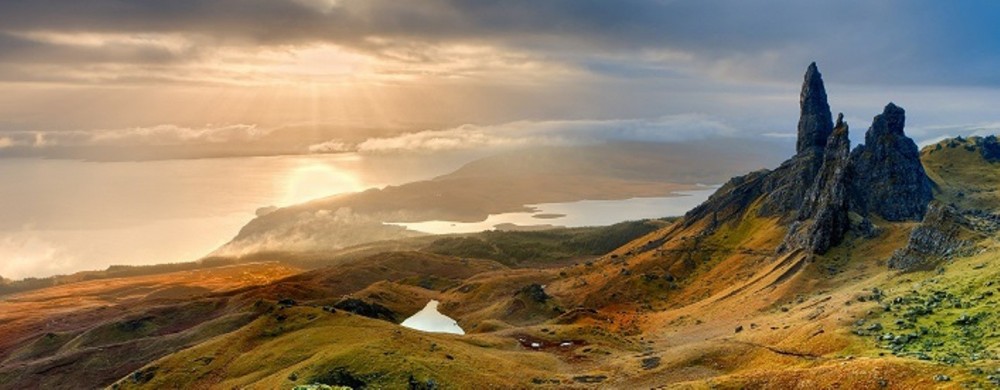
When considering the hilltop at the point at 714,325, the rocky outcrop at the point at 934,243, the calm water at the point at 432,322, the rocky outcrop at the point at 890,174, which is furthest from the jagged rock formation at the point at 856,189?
the calm water at the point at 432,322

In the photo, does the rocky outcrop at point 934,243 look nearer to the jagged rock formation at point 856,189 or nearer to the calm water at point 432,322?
the jagged rock formation at point 856,189

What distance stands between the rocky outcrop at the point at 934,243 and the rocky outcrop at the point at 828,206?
92.5ft

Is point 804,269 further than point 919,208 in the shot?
No

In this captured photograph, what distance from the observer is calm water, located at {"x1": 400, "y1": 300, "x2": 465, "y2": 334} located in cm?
15512

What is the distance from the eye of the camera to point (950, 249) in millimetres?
100562

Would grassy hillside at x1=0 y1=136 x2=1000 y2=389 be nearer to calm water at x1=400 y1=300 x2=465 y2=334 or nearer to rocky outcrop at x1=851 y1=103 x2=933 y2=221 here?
Result: calm water at x1=400 y1=300 x2=465 y2=334

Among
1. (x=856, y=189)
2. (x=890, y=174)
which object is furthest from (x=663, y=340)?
(x=890, y=174)

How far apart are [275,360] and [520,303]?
79244 mm

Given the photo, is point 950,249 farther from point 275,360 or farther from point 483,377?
point 275,360

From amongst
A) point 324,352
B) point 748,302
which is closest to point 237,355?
point 324,352

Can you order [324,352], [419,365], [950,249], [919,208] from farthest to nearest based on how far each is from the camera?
[919,208] → [950,249] → [324,352] → [419,365]

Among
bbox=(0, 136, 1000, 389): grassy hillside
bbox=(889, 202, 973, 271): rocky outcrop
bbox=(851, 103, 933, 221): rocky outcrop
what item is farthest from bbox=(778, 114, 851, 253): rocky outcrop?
bbox=(889, 202, 973, 271): rocky outcrop

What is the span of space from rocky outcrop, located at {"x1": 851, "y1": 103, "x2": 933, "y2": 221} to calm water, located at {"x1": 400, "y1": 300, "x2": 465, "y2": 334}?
11160 cm

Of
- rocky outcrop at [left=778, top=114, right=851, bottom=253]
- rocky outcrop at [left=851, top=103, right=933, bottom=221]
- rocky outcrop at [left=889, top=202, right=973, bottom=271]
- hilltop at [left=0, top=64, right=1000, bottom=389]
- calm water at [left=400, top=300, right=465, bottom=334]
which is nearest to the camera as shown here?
hilltop at [left=0, top=64, right=1000, bottom=389]
